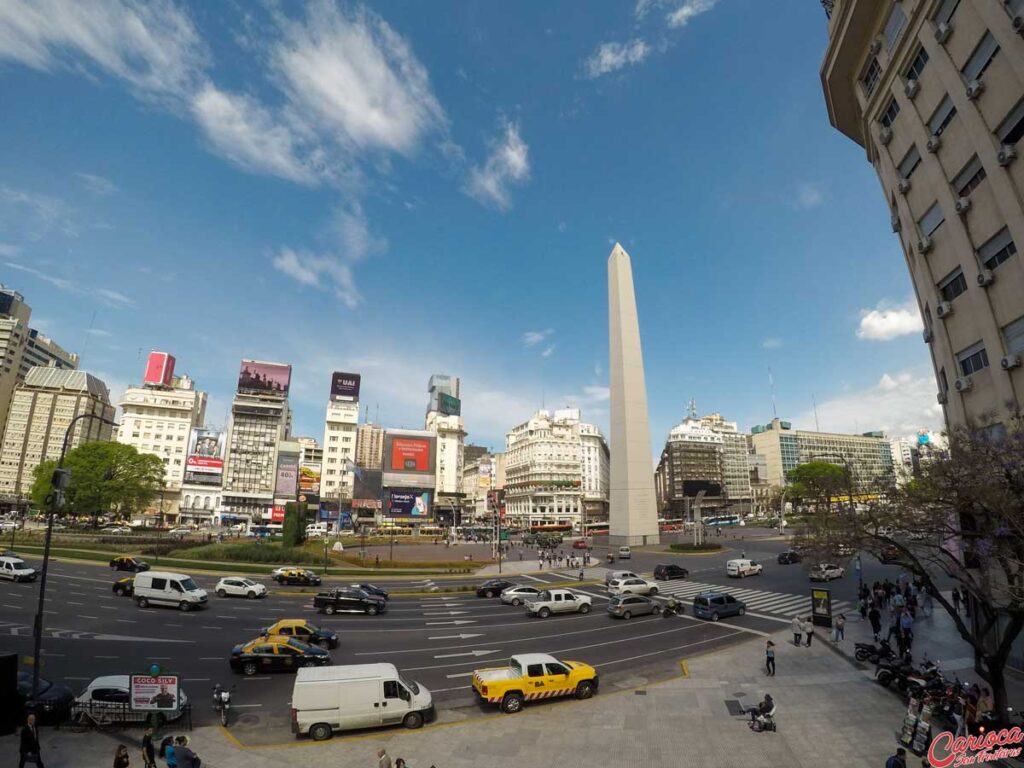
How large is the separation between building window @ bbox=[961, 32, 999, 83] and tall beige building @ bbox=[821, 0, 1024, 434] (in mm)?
37

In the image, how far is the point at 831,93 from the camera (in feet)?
81.3

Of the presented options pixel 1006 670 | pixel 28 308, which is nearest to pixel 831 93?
pixel 1006 670

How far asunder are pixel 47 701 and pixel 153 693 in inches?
135

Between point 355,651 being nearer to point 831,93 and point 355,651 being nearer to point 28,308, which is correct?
point 831,93

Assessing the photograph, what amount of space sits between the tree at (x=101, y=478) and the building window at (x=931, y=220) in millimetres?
92001

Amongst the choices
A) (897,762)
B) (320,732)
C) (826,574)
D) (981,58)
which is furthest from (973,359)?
(826,574)

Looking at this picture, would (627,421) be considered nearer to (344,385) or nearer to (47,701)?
(47,701)

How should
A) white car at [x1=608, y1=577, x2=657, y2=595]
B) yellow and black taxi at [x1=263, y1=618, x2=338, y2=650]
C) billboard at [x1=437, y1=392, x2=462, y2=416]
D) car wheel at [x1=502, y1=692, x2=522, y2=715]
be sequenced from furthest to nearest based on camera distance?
billboard at [x1=437, y1=392, x2=462, y2=416]
white car at [x1=608, y1=577, x2=657, y2=595]
yellow and black taxi at [x1=263, y1=618, x2=338, y2=650]
car wheel at [x1=502, y1=692, x2=522, y2=715]

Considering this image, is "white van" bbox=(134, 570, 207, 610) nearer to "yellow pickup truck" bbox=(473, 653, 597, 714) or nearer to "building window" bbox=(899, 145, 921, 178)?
"yellow pickup truck" bbox=(473, 653, 597, 714)

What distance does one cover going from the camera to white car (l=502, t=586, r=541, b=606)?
3255 centimetres

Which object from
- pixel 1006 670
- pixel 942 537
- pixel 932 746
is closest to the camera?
pixel 932 746

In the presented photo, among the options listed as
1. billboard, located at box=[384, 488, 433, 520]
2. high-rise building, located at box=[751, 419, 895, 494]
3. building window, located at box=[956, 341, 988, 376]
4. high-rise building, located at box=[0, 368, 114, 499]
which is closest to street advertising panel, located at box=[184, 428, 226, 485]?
high-rise building, located at box=[0, 368, 114, 499]

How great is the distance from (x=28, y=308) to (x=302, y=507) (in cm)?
12750

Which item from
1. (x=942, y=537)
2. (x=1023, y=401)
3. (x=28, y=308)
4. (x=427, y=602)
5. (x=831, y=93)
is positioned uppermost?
(x=28, y=308)
